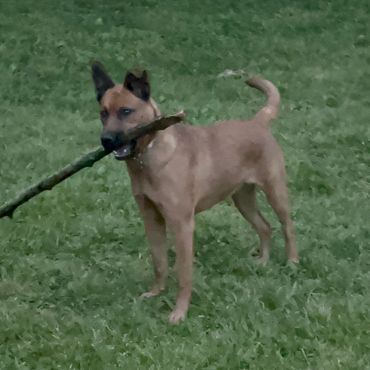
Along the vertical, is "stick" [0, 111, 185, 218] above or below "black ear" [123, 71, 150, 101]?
below

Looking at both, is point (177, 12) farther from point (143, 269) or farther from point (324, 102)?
point (143, 269)

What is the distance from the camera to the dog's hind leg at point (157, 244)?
251 inches

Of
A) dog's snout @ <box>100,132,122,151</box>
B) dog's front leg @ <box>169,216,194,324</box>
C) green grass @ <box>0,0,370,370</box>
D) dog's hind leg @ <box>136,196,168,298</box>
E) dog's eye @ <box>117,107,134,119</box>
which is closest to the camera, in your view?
green grass @ <box>0,0,370,370</box>

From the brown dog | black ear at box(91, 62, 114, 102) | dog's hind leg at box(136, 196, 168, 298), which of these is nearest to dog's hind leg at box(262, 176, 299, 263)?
the brown dog

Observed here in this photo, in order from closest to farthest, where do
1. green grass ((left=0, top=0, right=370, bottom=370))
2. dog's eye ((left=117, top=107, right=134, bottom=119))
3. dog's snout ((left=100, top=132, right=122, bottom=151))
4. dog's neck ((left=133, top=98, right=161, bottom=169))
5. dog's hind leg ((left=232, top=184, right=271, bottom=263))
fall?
green grass ((left=0, top=0, right=370, bottom=370))
dog's snout ((left=100, top=132, right=122, bottom=151))
dog's eye ((left=117, top=107, right=134, bottom=119))
dog's neck ((left=133, top=98, right=161, bottom=169))
dog's hind leg ((left=232, top=184, right=271, bottom=263))

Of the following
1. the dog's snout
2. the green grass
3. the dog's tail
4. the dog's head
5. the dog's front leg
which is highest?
the dog's head

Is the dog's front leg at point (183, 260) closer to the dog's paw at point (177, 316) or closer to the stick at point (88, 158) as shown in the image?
the dog's paw at point (177, 316)

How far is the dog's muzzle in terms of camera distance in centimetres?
573

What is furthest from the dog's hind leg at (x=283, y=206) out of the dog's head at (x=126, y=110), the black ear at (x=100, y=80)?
the black ear at (x=100, y=80)

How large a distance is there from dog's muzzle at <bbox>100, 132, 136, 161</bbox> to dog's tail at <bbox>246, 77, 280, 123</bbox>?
148 cm

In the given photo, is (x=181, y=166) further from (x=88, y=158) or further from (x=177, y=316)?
(x=177, y=316)

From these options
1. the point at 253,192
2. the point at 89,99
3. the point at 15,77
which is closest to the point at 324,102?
the point at 89,99

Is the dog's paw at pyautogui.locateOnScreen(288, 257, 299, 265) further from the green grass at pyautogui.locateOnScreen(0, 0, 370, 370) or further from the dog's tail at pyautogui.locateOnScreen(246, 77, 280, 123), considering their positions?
the dog's tail at pyautogui.locateOnScreen(246, 77, 280, 123)

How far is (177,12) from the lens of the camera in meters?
16.7
